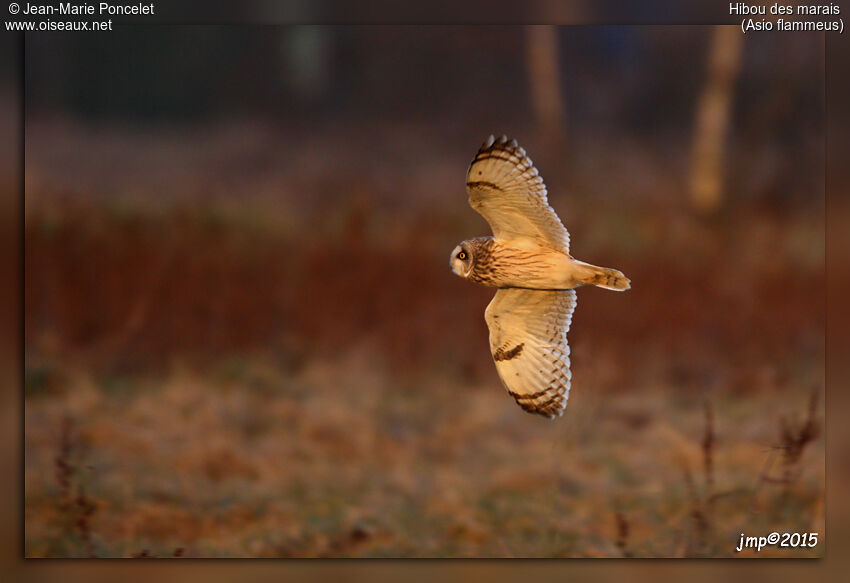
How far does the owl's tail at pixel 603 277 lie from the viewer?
9.01 ft

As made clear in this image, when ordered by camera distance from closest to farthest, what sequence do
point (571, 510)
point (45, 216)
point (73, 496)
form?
point (73, 496) → point (571, 510) → point (45, 216)

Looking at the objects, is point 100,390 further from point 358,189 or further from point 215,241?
point 358,189

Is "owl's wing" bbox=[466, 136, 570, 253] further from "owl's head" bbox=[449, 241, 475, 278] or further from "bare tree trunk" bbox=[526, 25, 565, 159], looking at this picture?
"bare tree trunk" bbox=[526, 25, 565, 159]

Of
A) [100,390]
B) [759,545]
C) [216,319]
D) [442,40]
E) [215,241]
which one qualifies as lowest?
[759,545]

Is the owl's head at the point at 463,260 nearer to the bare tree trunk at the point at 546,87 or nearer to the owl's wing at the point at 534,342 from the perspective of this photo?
the owl's wing at the point at 534,342

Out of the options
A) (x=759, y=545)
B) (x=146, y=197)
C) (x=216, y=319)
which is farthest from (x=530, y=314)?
(x=146, y=197)

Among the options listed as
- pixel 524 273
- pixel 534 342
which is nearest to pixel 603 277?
A: pixel 524 273

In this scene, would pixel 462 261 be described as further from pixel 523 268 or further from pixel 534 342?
pixel 534 342

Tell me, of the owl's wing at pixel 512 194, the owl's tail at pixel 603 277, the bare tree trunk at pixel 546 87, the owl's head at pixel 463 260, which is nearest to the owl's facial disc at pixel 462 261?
the owl's head at pixel 463 260

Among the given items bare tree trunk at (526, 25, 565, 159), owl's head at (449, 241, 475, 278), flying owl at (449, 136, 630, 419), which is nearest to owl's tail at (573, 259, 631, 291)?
flying owl at (449, 136, 630, 419)

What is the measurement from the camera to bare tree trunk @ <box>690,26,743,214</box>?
5.14 m

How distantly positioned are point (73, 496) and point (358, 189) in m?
2.38

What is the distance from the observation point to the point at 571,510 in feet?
14.2

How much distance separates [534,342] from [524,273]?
30 cm
